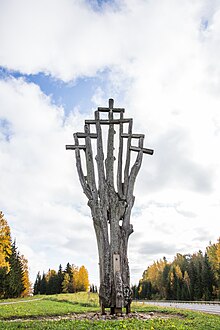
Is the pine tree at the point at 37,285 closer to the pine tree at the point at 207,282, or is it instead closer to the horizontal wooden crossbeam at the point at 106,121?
the pine tree at the point at 207,282

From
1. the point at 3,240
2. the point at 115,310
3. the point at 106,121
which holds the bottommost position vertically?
the point at 115,310

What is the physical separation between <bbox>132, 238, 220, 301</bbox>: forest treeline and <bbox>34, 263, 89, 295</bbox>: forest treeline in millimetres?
15477

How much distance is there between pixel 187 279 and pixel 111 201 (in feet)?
172

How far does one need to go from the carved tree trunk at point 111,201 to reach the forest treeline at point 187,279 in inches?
1216

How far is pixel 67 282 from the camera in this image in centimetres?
7894

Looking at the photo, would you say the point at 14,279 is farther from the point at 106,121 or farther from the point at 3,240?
the point at 106,121

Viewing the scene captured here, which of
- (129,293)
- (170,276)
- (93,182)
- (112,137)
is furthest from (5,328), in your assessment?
(170,276)

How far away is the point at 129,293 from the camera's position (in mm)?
11117

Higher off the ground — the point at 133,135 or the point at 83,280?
the point at 83,280

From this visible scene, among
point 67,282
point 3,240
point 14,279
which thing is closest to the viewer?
point 3,240

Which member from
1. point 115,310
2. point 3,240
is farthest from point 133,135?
point 3,240

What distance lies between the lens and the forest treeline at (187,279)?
166 ft

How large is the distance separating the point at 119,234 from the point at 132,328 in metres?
4.10

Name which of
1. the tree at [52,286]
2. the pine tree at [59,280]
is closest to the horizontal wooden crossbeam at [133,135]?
the pine tree at [59,280]
